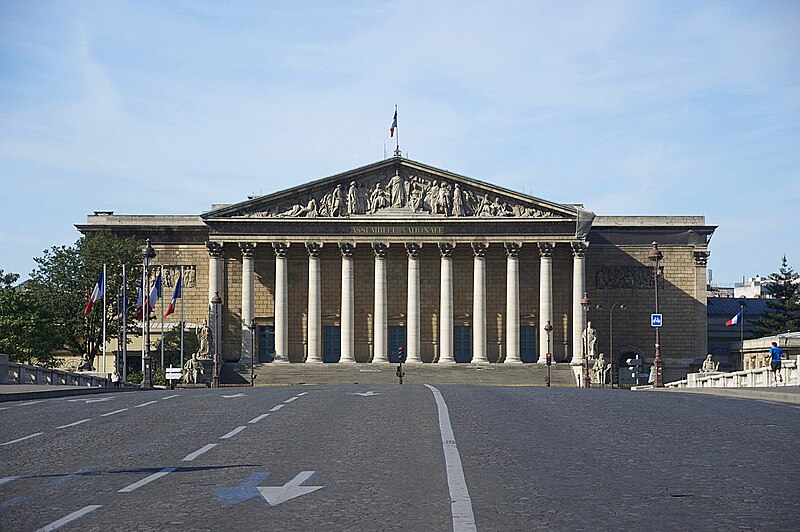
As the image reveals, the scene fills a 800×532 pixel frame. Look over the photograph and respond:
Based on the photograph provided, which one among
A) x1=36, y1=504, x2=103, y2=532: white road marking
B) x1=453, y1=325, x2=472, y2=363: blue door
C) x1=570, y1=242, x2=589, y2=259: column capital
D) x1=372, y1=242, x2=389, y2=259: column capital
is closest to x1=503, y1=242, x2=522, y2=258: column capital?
x1=570, y1=242, x2=589, y2=259: column capital

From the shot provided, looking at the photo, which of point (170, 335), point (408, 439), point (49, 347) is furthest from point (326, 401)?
point (170, 335)

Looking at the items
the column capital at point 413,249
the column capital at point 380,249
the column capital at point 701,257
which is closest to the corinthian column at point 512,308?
the column capital at point 413,249

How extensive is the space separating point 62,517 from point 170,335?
272 feet

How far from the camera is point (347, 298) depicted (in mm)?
93500

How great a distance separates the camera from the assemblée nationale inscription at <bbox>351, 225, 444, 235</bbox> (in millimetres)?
94125

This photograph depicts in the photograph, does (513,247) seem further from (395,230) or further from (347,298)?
(347,298)

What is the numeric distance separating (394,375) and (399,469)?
73.2 m

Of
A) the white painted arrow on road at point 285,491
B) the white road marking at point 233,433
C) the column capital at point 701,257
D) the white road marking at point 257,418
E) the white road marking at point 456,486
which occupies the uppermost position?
the column capital at point 701,257

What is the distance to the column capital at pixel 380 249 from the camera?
93562mm

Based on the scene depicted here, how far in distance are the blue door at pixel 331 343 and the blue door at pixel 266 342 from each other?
414cm

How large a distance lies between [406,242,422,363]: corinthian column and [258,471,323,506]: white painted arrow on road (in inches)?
3070

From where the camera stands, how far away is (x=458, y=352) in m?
97.7

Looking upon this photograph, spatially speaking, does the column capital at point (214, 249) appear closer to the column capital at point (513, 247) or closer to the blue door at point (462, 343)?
the blue door at point (462, 343)

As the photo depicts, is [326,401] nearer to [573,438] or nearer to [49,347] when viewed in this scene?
[573,438]
